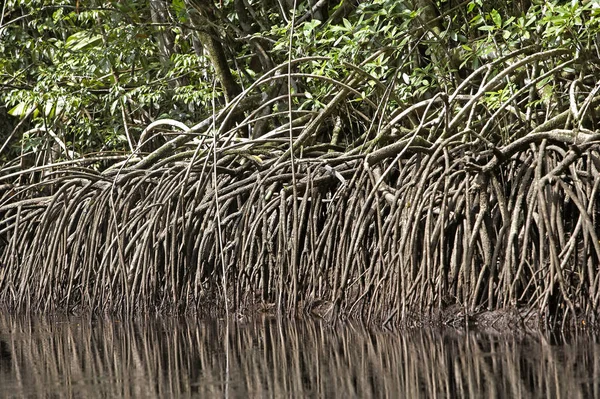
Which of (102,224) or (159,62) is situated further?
(159,62)

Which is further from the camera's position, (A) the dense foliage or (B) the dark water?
(A) the dense foliage

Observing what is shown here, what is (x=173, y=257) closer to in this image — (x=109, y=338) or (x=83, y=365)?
(x=109, y=338)

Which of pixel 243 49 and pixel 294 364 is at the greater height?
pixel 243 49

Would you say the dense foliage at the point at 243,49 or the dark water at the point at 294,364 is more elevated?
the dense foliage at the point at 243,49

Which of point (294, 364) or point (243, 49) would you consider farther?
point (243, 49)

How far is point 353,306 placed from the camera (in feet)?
19.5

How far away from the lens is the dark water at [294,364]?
159 inches

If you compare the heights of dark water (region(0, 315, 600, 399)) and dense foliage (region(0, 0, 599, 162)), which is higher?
dense foliage (region(0, 0, 599, 162))

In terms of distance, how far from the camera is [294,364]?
4789 millimetres

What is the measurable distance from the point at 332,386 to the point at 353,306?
1.75 metres

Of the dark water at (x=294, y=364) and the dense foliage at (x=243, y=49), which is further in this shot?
the dense foliage at (x=243, y=49)

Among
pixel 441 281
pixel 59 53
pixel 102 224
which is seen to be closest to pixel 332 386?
pixel 441 281

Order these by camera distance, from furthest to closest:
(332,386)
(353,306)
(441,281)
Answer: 1. (353,306)
2. (441,281)
3. (332,386)

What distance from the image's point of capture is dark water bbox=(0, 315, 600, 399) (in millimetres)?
4043
